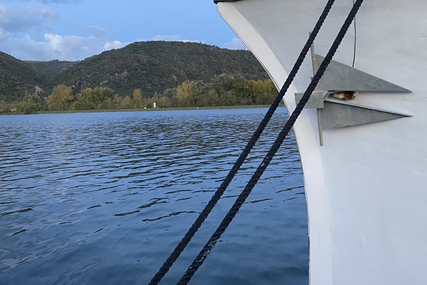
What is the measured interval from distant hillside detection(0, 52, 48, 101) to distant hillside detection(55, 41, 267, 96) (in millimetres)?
8419

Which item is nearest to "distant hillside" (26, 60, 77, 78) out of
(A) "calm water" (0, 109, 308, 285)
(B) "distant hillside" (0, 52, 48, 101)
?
(B) "distant hillside" (0, 52, 48, 101)

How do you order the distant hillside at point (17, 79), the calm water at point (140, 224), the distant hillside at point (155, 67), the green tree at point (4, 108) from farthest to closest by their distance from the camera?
the distant hillside at point (17, 79) < the distant hillside at point (155, 67) < the green tree at point (4, 108) < the calm water at point (140, 224)

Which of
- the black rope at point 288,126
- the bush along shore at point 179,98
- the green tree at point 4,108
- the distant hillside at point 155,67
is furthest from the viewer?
the distant hillside at point 155,67

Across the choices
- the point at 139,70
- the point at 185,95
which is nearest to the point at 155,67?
the point at 139,70

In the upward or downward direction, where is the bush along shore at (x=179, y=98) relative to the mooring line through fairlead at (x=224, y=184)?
upward

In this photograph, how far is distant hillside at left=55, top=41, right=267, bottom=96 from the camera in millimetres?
138000

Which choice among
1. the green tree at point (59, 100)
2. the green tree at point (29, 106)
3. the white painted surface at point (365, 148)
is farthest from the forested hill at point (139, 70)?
the white painted surface at point (365, 148)

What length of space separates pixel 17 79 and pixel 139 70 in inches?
1795

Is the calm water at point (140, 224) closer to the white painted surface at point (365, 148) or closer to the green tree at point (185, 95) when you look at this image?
the white painted surface at point (365, 148)

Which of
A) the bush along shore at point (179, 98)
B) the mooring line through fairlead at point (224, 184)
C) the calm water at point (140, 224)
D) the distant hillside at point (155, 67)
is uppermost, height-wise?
the distant hillside at point (155, 67)

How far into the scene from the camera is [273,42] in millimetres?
2227

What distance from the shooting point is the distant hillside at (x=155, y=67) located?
138000 millimetres

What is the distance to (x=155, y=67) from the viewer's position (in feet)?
467

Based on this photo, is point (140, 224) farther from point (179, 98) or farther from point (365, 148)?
point (179, 98)
